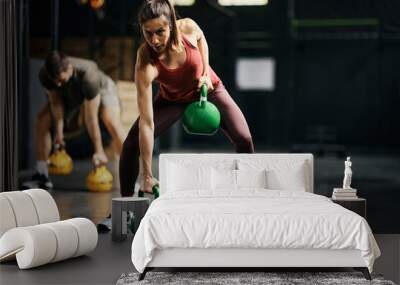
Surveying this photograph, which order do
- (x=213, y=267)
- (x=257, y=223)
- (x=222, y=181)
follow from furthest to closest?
(x=222, y=181)
(x=213, y=267)
(x=257, y=223)

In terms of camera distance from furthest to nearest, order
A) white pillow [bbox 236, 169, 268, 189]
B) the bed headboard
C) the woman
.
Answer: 1. the woman
2. the bed headboard
3. white pillow [bbox 236, 169, 268, 189]

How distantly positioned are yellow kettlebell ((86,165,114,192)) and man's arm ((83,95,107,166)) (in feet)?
0.27

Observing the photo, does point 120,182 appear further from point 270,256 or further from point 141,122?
point 270,256

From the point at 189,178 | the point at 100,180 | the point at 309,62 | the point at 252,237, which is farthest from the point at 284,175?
the point at 100,180

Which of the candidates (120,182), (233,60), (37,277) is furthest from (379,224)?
(37,277)

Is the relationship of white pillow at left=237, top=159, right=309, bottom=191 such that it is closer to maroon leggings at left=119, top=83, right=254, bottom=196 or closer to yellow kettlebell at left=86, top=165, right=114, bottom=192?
maroon leggings at left=119, top=83, right=254, bottom=196

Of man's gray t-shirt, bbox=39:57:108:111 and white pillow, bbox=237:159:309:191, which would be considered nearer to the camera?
white pillow, bbox=237:159:309:191

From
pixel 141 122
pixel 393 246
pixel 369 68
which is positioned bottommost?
pixel 393 246

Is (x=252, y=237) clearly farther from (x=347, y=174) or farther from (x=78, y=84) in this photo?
(x=78, y=84)

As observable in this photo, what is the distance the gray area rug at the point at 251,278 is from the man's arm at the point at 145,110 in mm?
2008

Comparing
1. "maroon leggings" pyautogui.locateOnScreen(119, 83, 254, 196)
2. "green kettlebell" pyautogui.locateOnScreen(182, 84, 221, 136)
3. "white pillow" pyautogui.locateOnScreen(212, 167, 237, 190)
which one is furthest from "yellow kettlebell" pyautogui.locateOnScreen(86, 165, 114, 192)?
"white pillow" pyautogui.locateOnScreen(212, 167, 237, 190)

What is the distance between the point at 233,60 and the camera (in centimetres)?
673

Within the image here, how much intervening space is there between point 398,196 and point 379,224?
1.12 feet

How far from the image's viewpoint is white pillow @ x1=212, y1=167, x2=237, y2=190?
593 centimetres
